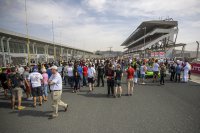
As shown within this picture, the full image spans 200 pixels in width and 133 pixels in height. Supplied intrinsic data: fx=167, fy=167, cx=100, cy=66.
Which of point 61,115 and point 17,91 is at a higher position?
point 17,91

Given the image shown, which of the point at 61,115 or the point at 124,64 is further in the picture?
the point at 124,64

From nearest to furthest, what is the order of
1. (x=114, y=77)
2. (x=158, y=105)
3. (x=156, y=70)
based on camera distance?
(x=158, y=105), (x=114, y=77), (x=156, y=70)

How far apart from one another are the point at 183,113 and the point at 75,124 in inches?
153

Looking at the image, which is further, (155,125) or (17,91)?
(17,91)

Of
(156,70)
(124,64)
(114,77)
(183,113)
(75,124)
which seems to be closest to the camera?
(75,124)

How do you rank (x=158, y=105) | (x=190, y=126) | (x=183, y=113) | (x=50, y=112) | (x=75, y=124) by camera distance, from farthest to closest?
(x=158, y=105)
(x=50, y=112)
(x=183, y=113)
(x=75, y=124)
(x=190, y=126)

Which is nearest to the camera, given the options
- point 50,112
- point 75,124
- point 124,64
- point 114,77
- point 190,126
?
point 190,126

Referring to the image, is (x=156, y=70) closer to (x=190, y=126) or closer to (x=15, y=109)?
(x=190, y=126)

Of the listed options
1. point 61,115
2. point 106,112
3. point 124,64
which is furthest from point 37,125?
point 124,64

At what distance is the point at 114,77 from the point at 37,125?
4.75 m

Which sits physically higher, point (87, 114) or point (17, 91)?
point (17, 91)

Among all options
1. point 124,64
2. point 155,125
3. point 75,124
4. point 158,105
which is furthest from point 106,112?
point 124,64

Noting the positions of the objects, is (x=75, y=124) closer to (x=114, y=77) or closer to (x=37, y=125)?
(x=37, y=125)

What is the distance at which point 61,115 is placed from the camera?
617cm
